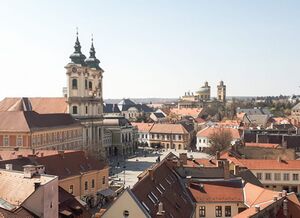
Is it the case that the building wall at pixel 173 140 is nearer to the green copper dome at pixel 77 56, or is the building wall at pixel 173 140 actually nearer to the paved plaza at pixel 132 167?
the paved plaza at pixel 132 167

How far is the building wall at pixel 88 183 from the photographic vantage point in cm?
4778

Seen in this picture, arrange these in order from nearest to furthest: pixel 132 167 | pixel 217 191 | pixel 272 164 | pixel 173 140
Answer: pixel 217 191, pixel 272 164, pixel 132 167, pixel 173 140

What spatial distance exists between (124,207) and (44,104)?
7141cm

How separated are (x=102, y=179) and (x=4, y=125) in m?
28.4

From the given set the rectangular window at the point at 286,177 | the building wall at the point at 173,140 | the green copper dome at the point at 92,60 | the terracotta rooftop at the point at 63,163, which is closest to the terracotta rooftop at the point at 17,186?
the terracotta rooftop at the point at 63,163

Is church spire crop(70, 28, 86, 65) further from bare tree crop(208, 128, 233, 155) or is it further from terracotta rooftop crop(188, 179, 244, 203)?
terracotta rooftop crop(188, 179, 244, 203)

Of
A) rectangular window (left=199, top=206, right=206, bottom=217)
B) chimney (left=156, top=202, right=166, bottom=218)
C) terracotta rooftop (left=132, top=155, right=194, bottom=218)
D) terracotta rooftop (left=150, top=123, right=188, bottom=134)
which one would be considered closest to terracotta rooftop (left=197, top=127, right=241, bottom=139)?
terracotta rooftop (left=150, top=123, right=188, bottom=134)

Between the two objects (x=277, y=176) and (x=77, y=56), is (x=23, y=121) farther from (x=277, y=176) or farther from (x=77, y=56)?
(x=277, y=176)

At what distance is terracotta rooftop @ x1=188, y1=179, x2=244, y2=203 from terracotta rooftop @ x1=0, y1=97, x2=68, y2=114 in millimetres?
58824

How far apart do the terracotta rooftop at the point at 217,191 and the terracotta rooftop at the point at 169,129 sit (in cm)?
7722

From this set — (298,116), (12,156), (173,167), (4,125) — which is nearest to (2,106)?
(4,125)

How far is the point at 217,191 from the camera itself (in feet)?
129

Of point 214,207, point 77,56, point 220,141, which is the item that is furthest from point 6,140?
point 214,207

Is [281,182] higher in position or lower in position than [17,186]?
lower
